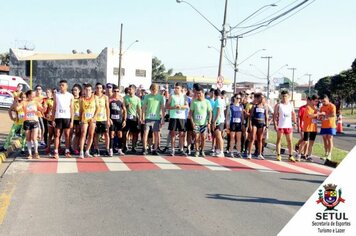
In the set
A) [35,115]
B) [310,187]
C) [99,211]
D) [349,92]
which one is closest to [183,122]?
[35,115]

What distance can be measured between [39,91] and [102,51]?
48642mm

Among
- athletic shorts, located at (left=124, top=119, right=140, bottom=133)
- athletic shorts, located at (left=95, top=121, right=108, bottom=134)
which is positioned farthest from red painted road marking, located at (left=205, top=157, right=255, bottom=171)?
athletic shorts, located at (left=95, top=121, right=108, bottom=134)

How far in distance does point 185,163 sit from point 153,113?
198 centimetres

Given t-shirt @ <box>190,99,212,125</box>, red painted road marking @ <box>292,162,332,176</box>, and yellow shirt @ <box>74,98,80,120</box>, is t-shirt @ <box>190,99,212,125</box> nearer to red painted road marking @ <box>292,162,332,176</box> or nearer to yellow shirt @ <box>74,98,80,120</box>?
red painted road marking @ <box>292,162,332,176</box>

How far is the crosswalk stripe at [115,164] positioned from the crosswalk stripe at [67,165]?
0.76 meters

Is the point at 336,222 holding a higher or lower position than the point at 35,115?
lower

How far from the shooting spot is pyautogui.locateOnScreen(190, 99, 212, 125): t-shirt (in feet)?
42.6

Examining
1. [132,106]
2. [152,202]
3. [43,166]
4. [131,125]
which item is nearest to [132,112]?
→ [132,106]

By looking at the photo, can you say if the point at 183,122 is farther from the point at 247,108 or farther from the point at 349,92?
the point at 349,92

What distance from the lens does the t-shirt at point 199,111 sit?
1298cm

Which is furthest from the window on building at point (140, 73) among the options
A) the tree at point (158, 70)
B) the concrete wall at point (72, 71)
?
the tree at point (158, 70)

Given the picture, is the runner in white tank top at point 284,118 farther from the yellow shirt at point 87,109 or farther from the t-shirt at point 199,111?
the yellow shirt at point 87,109

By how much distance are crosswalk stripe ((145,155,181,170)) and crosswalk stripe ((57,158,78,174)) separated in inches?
75.3

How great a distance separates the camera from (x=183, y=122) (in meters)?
13.0
